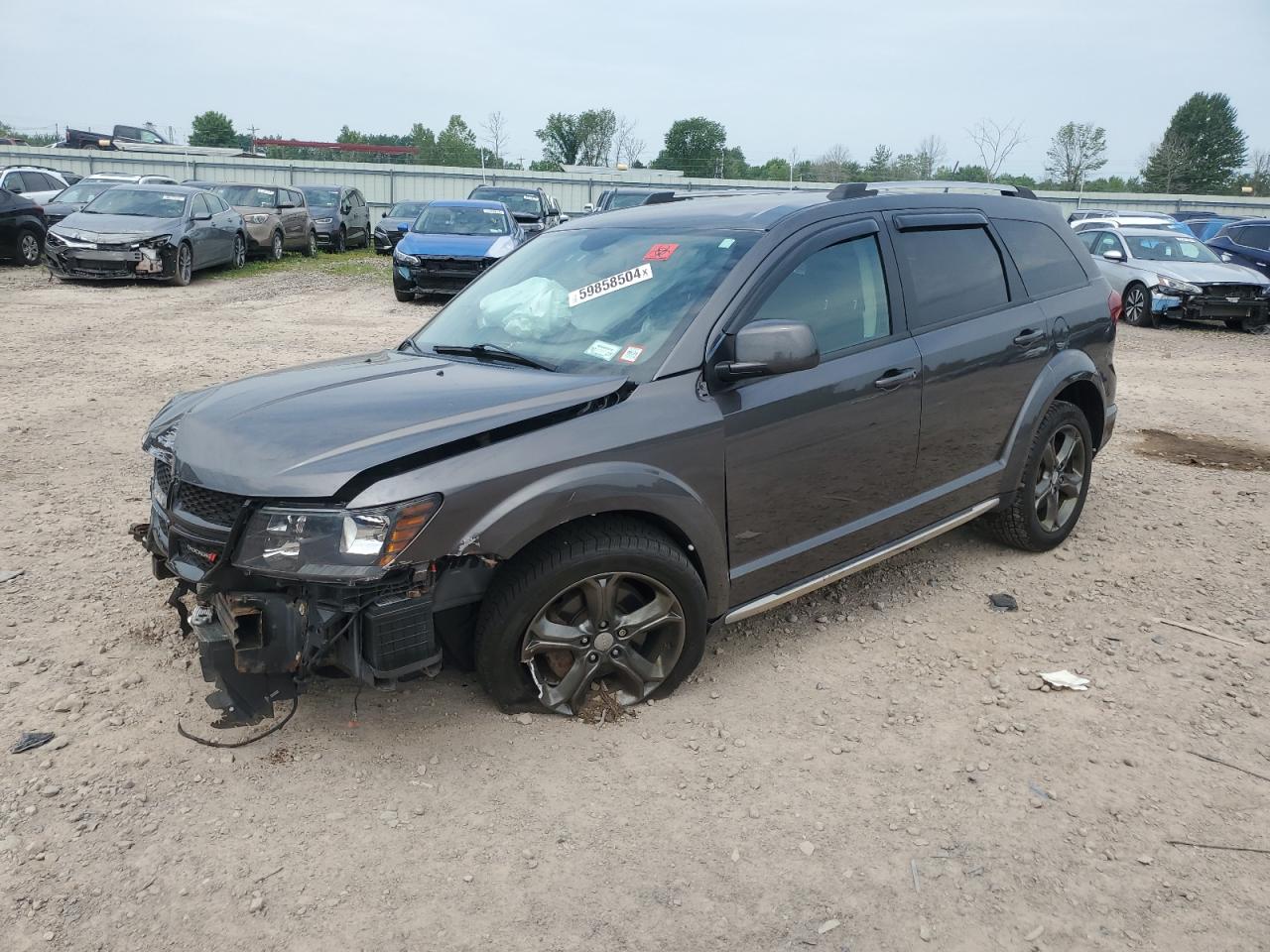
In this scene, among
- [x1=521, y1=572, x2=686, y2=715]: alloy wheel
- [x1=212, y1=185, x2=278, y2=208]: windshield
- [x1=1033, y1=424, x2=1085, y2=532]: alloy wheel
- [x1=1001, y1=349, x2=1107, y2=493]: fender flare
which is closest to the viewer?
[x1=521, y1=572, x2=686, y2=715]: alloy wheel

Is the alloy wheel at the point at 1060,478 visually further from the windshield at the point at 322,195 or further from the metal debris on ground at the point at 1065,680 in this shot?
the windshield at the point at 322,195

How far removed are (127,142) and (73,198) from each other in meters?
24.3

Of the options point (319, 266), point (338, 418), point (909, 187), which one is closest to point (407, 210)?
point (319, 266)

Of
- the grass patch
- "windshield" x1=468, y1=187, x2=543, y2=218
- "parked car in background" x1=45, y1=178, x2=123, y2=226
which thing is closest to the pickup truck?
the grass patch

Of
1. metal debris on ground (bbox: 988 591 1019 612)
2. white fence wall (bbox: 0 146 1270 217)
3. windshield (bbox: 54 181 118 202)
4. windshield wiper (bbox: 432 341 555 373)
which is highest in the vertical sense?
white fence wall (bbox: 0 146 1270 217)

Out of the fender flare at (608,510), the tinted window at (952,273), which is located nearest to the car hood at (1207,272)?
the tinted window at (952,273)

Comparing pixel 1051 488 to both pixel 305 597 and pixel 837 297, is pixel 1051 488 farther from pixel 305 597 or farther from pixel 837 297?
pixel 305 597

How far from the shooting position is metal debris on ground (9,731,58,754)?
317 centimetres

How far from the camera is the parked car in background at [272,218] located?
64.5 ft

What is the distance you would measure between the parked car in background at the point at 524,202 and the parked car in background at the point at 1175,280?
1018cm

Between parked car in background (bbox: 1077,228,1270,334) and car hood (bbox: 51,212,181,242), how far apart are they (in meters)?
14.1

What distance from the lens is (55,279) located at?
1584cm

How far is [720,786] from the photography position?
312 cm

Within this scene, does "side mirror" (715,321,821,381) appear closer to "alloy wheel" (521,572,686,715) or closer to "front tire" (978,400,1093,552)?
"alloy wheel" (521,572,686,715)
